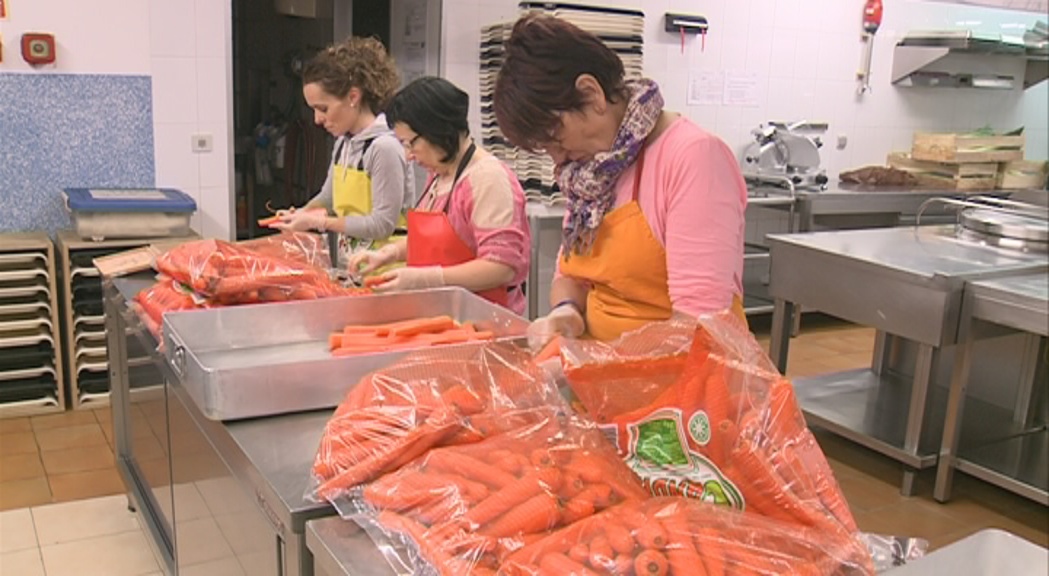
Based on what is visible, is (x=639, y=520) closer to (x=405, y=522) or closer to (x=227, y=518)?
(x=405, y=522)

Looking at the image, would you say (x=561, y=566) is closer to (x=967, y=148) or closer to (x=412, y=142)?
(x=412, y=142)

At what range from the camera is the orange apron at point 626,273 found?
1769 millimetres

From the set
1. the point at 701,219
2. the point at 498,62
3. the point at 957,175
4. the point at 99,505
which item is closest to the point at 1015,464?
the point at 701,219

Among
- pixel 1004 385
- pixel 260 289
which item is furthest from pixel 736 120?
pixel 260 289

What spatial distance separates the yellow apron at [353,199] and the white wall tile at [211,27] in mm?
1373

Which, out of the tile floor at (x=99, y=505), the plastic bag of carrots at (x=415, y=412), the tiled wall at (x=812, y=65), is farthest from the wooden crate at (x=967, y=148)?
the plastic bag of carrots at (x=415, y=412)

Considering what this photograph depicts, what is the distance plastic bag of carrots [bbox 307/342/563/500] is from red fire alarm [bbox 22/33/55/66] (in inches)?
127

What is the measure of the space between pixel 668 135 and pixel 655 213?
0.15m

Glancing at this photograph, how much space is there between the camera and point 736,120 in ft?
19.0

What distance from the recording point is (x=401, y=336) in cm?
192

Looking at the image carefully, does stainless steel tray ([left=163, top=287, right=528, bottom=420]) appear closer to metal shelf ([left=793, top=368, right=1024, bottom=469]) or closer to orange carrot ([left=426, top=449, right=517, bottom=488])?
orange carrot ([left=426, top=449, right=517, bottom=488])

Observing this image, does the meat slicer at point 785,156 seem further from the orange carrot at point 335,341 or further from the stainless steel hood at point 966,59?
the orange carrot at point 335,341

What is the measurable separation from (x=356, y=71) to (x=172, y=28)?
1625 millimetres

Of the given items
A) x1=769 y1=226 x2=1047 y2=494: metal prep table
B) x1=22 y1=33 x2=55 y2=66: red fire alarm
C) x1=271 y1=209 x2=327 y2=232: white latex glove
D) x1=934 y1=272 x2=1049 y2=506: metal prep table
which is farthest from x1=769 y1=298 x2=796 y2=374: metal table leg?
x1=22 y1=33 x2=55 y2=66: red fire alarm
